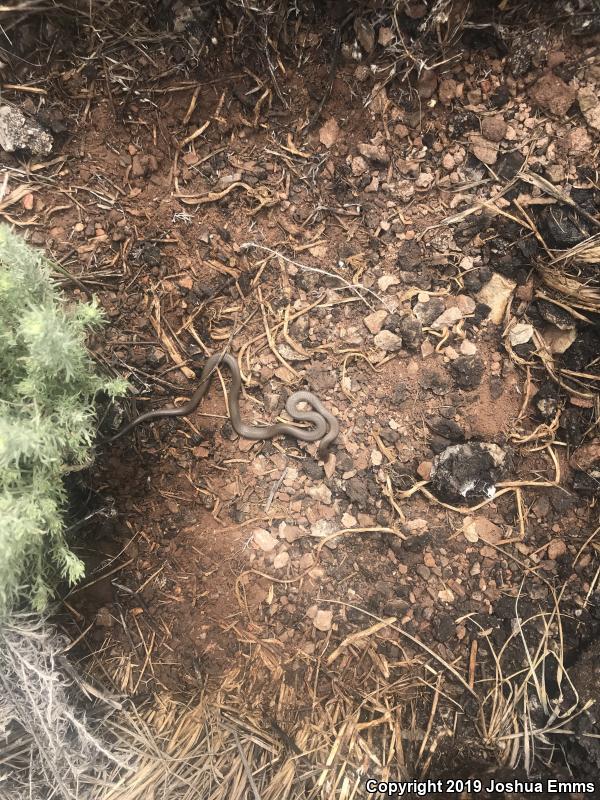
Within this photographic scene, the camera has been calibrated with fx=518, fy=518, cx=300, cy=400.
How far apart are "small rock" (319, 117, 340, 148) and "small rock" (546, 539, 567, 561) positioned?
2.36 meters

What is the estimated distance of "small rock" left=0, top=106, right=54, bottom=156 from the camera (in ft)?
8.00

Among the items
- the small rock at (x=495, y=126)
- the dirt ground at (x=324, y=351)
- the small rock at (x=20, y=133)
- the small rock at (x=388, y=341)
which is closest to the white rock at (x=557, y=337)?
the dirt ground at (x=324, y=351)

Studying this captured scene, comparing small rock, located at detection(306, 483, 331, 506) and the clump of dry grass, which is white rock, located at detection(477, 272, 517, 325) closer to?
small rock, located at detection(306, 483, 331, 506)

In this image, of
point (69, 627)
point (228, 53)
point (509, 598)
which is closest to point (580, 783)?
point (509, 598)

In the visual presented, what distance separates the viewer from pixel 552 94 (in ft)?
8.10

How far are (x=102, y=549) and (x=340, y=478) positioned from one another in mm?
1309

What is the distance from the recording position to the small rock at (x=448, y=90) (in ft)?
8.30

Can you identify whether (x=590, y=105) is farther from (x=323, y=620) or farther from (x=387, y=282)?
(x=323, y=620)

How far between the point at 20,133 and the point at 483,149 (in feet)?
7.38

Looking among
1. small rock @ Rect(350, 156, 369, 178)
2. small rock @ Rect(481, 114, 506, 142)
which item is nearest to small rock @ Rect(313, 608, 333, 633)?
small rock @ Rect(350, 156, 369, 178)

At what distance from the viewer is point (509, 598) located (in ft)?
8.63

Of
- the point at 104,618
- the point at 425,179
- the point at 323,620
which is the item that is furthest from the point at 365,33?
the point at 104,618

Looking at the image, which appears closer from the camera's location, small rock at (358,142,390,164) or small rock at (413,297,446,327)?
small rock at (358,142,390,164)

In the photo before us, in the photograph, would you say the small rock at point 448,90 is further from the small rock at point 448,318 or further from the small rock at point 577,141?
the small rock at point 448,318
